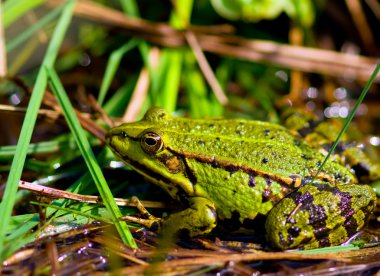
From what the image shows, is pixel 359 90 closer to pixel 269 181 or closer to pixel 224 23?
pixel 224 23

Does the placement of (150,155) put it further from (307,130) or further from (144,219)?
(307,130)

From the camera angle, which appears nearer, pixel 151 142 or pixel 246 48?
pixel 151 142

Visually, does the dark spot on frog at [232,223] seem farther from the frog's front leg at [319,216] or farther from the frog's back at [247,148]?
the frog's back at [247,148]

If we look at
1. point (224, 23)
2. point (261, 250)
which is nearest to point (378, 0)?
point (224, 23)

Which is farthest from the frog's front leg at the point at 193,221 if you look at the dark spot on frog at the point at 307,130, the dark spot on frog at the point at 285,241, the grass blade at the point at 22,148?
the dark spot on frog at the point at 307,130

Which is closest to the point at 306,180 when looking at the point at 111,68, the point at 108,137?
the point at 108,137

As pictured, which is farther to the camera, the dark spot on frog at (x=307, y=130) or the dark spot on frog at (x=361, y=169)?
the dark spot on frog at (x=307, y=130)
